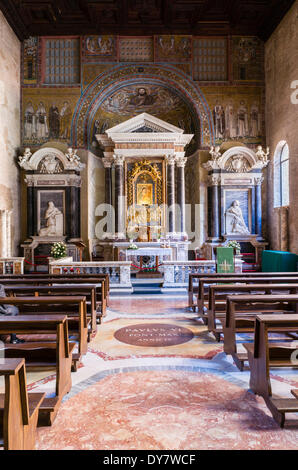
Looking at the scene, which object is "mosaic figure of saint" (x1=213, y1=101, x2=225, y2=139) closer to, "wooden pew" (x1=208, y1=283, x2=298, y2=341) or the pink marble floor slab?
"wooden pew" (x1=208, y1=283, x2=298, y2=341)

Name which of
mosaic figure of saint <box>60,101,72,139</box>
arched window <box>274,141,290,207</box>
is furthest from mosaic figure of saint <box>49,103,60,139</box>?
arched window <box>274,141,290,207</box>

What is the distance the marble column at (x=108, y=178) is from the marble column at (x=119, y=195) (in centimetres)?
90

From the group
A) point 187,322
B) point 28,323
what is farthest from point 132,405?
point 187,322

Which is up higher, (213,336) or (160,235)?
(160,235)

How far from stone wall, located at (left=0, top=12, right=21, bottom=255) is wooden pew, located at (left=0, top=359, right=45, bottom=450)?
1267cm

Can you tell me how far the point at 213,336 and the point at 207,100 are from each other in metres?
13.1

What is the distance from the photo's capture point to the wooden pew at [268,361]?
2.99m

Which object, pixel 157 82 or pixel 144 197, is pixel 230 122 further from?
pixel 144 197

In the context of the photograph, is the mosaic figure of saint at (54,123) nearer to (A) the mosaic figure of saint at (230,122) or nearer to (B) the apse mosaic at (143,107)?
(B) the apse mosaic at (143,107)

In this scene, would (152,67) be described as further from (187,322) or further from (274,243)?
(187,322)

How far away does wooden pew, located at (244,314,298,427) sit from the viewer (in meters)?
2.99

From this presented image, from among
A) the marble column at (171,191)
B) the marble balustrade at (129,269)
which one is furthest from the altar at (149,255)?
the marble balustrade at (129,269)

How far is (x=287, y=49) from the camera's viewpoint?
1336cm

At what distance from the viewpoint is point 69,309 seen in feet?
18.8
